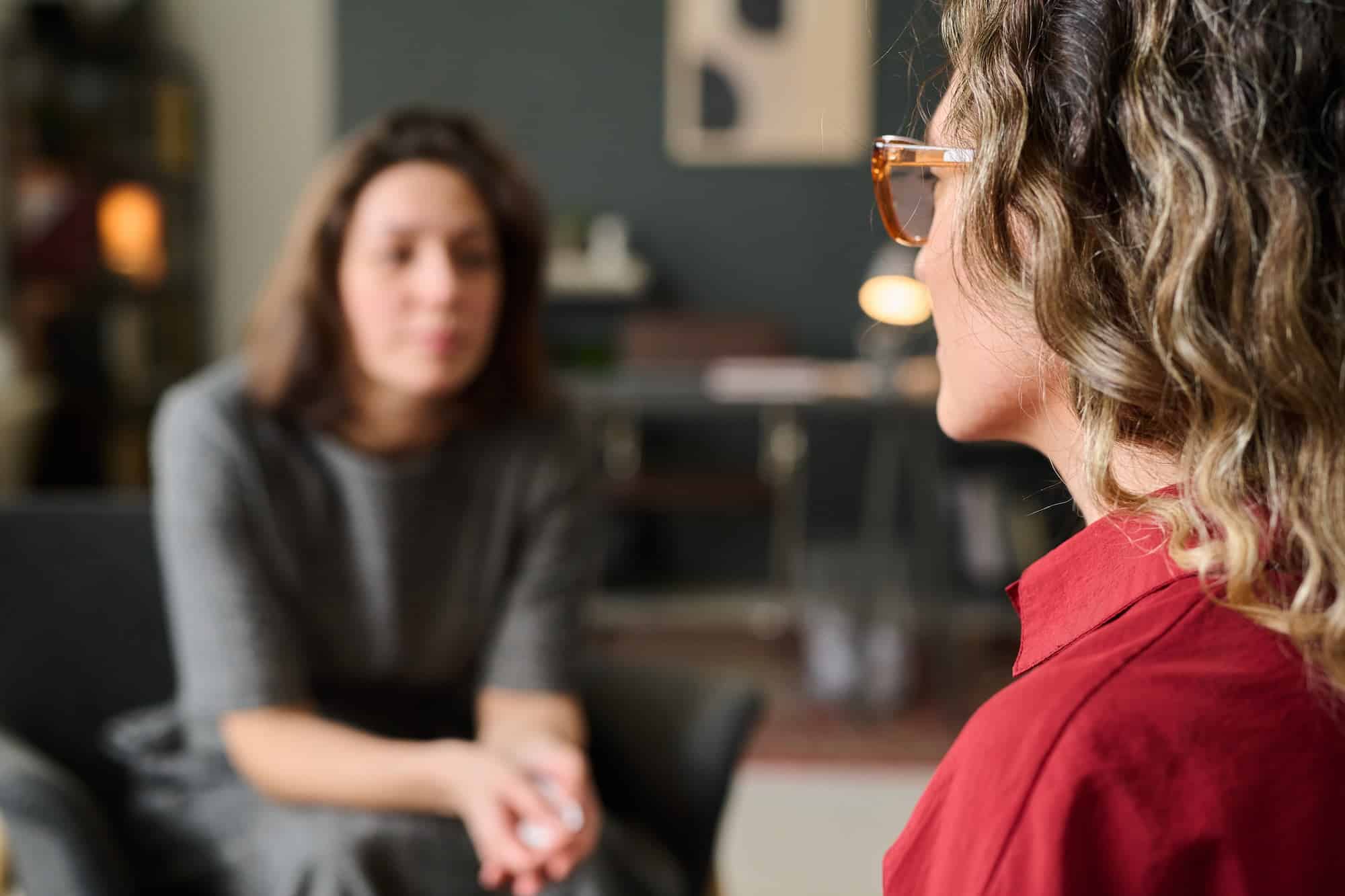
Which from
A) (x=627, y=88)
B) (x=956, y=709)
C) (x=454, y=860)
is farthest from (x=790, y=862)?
(x=627, y=88)

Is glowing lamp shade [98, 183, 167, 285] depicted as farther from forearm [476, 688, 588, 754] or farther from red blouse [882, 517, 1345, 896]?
red blouse [882, 517, 1345, 896]

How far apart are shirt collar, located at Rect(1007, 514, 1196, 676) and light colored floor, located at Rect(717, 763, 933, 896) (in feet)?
5.67

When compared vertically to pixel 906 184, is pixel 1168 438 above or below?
below

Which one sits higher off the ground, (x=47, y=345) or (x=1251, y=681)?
(x=1251, y=681)

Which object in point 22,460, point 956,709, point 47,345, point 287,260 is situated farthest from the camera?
point 47,345

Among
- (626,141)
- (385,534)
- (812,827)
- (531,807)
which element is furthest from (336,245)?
(626,141)

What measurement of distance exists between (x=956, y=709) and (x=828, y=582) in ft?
1.62

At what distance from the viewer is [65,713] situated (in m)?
1.68

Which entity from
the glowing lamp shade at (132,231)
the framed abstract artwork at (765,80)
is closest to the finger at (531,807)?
the framed abstract artwork at (765,80)

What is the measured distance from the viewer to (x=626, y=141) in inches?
185

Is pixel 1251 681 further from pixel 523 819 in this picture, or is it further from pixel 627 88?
pixel 627 88

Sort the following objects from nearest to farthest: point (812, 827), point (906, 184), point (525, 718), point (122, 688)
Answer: point (906, 184) → point (525, 718) → point (122, 688) → point (812, 827)

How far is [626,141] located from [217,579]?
11.4ft

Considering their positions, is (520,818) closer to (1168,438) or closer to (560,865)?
(560,865)
